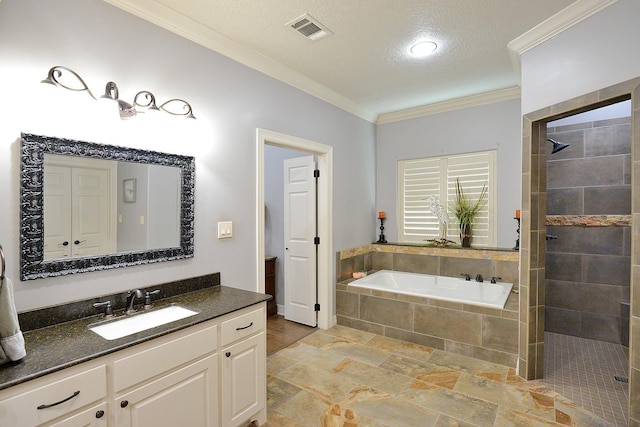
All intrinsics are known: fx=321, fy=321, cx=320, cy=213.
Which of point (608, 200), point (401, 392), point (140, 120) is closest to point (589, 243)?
point (608, 200)

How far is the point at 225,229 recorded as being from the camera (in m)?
2.54

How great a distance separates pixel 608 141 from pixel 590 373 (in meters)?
2.27

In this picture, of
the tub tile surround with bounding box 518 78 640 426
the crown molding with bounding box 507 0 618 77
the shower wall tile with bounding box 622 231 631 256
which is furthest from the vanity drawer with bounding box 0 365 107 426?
the shower wall tile with bounding box 622 231 631 256

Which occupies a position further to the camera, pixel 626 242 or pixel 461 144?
pixel 461 144

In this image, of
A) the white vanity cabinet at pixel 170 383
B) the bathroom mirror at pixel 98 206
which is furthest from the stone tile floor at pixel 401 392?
the bathroom mirror at pixel 98 206

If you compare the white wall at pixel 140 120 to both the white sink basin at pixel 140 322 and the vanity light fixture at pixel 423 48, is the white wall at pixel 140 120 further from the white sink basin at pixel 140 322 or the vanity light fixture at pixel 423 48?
the vanity light fixture at pixel 423 48

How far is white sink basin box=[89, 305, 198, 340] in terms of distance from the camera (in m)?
1.68

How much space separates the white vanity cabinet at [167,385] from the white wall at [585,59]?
256cm

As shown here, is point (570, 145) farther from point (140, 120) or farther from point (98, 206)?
point (98, 206)

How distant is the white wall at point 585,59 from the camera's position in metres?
1.88

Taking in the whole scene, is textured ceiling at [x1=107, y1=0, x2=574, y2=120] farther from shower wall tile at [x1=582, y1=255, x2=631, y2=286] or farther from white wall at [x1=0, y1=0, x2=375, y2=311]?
shower wall tile at [x1=582, y1=255, x2=631, y2=286]

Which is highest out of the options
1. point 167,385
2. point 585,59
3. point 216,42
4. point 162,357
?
point 216,42

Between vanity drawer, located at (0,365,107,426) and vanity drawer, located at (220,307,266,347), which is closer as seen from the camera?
vanity drawer, located at (0,365,107,426)

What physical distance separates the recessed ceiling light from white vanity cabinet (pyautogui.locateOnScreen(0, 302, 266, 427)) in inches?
94.5
